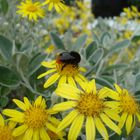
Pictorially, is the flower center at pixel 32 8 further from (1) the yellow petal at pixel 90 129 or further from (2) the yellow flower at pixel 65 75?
(1) the yellow petal at pixel 90 129

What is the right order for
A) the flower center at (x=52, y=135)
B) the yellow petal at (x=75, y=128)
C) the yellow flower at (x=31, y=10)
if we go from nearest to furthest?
the yellow petal at (x=75, y=128), the flower center at (x=52, y=135), the yellow flower at (x=31, y=10)

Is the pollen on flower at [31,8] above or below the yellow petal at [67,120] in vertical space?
above

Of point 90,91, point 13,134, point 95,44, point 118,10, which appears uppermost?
point 118,10

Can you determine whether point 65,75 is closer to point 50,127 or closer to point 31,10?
point 50,127

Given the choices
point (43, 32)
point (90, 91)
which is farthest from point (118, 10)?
point (90, 91)

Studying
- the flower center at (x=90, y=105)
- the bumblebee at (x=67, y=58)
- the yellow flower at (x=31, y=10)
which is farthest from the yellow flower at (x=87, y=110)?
the yellow flower at (x=31, y=10)

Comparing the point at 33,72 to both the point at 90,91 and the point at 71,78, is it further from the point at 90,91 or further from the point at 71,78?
the point at 90,91
